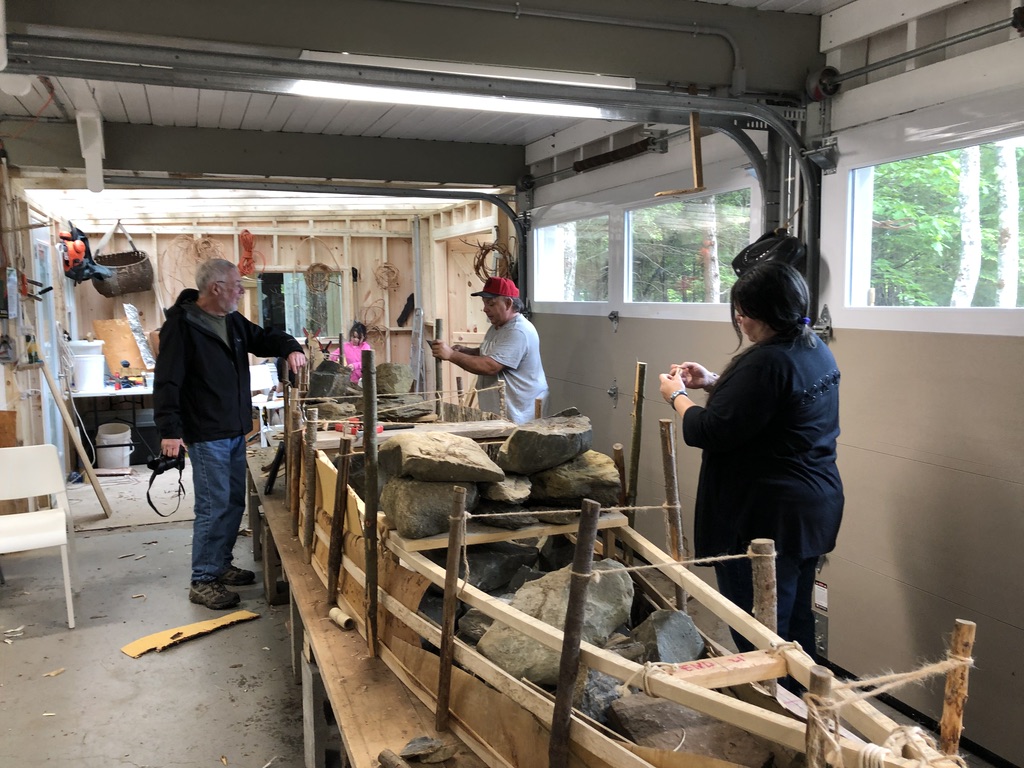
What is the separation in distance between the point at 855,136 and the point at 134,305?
8.37 meters

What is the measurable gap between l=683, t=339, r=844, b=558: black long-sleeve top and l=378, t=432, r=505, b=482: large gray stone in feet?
2.28

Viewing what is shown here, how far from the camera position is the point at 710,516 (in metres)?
2.68

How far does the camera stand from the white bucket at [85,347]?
7.89m

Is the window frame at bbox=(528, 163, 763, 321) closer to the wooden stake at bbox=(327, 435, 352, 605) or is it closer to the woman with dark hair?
the woman with dark hair

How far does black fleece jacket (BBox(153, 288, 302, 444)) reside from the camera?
4.19 meters

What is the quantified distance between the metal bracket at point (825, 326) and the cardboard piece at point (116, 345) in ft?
25.2

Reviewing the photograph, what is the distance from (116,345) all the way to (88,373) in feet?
3.52

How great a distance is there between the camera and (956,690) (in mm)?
1271

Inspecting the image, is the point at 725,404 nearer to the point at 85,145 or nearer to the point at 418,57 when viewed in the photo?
the point at 418,57

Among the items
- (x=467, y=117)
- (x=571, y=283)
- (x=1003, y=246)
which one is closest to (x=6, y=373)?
(x=467, y=117)

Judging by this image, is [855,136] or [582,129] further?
[582,129]

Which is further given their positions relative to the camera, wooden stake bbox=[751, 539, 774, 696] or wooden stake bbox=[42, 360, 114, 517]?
wooden stake bbox=[42, 360, 114, 517]

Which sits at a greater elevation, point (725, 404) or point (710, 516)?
point (725, 404)

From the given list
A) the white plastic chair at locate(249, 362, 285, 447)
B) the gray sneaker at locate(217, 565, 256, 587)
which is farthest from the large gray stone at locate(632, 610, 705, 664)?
the white plastic chair at locate(249, 362, 285, 447)
